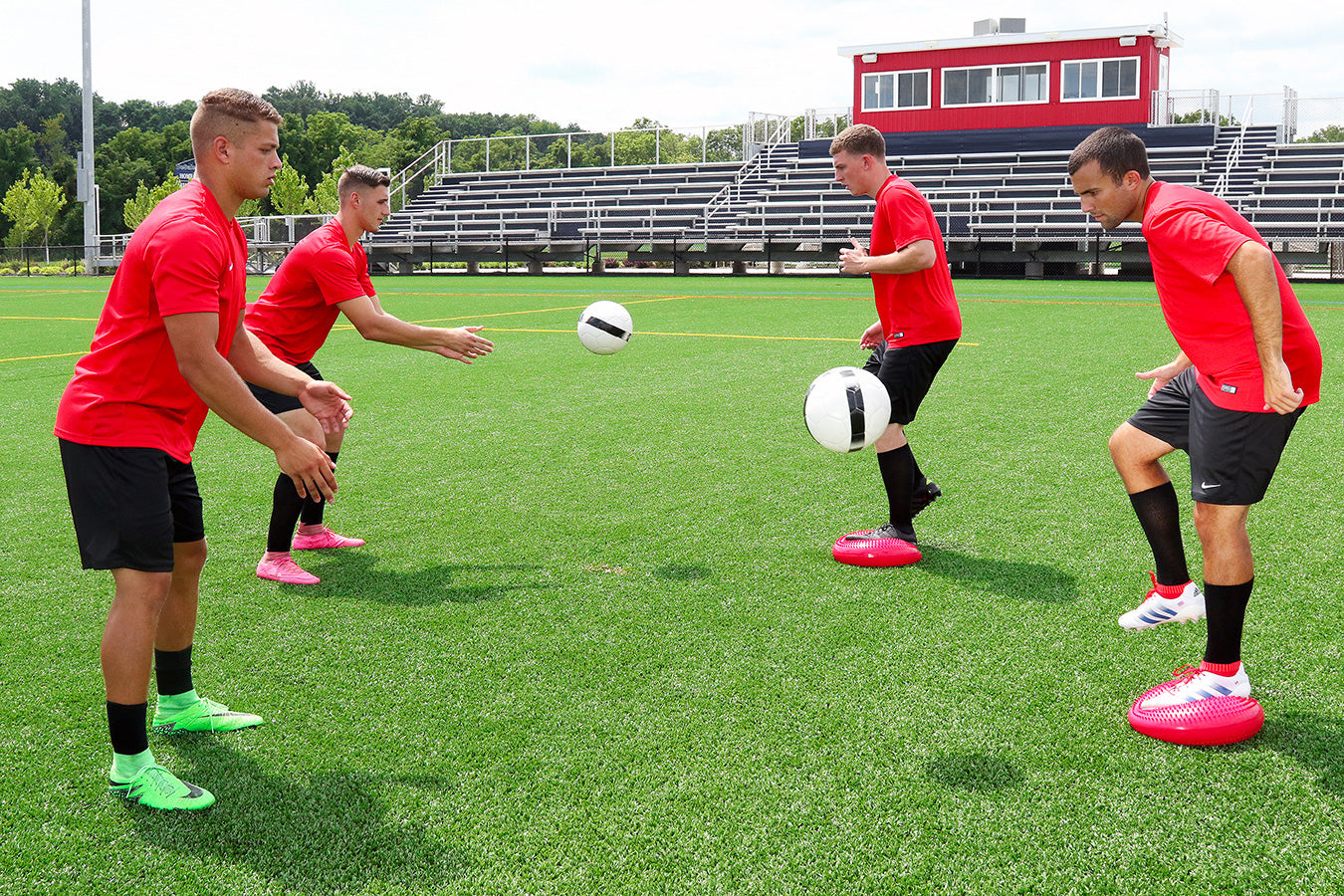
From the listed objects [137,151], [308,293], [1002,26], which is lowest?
[308,293]

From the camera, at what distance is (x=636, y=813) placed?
10.1 ft

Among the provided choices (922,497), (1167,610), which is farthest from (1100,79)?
(1167,610)

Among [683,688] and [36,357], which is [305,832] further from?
[36,357]

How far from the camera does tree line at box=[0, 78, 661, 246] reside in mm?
62844

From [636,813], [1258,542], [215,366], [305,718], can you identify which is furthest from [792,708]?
[1258,542]

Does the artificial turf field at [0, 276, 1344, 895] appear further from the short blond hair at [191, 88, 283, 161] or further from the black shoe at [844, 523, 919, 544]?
the short blond hair at [191, 88, 283, 161]

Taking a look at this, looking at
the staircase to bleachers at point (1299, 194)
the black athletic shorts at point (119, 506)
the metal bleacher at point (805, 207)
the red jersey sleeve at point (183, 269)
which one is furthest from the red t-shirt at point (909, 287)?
the staircase to bleachers at point (1299, 194)

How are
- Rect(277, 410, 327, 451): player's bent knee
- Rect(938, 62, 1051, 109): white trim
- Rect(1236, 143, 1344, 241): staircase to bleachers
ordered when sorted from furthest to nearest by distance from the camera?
Rect(938, 62, 1051, 109): white trim, Rect(1236, 143, 1344, 241): staircase to bleachers, Rect(277, 410, 327, 451): player's bent knee

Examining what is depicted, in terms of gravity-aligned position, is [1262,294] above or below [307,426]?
above

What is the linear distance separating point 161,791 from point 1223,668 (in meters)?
3.28

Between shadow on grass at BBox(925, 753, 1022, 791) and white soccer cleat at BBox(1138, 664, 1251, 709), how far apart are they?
0.64 meters

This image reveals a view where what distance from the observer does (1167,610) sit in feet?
14.2

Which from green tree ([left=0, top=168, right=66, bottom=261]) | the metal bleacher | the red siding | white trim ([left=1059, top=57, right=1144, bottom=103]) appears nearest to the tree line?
green tree ([left=0, top=168, right=66, bottom=261])

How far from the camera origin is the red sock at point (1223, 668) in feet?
11.8
